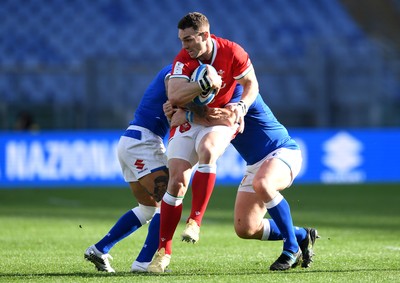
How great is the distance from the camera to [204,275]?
22.5ft

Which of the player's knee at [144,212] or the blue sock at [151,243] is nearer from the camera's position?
the blue sock at [151,243]

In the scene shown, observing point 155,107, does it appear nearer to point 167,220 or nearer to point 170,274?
point 167,220

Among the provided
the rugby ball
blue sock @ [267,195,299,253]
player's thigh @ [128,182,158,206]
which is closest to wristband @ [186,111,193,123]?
the rugby ball

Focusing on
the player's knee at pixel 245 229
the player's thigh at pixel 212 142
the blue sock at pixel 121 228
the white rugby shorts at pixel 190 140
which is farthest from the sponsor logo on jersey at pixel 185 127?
the player's knee at pixel 245 229

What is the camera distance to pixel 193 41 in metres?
6.73

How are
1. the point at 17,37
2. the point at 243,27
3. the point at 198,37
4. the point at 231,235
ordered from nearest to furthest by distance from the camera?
1. the point at 198,37
2. the point at 231,235
3. the point at 17,37
4. the point at 243,27

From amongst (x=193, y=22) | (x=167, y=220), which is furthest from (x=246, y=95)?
(x=167, y=220)

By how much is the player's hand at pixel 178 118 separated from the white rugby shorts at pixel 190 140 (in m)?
0.05

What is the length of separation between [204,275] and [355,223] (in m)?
5.59

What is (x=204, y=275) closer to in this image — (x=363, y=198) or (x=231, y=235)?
(x=231, y=235)

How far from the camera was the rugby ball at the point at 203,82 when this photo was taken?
263 inches

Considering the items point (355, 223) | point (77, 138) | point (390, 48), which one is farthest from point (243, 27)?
point (355, 223)

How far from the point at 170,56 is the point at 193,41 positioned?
Answer: 15.6 meters

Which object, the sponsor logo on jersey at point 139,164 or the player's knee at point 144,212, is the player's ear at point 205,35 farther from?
the player's knee at point 144,212
